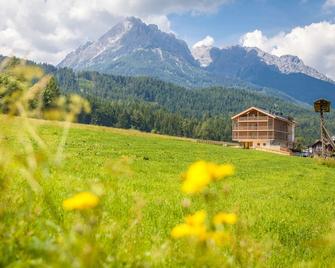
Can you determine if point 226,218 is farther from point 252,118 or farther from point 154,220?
point 252,118

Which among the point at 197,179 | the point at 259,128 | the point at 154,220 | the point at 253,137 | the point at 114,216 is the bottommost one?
the point at 154,220

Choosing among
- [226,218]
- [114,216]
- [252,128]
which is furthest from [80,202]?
[252,128]

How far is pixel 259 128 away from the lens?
427ft

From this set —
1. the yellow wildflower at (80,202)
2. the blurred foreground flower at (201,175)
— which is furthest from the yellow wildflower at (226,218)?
the yellow wildflower at (80,202)

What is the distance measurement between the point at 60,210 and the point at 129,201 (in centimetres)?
249

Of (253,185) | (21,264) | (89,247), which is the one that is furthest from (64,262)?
(253,185)

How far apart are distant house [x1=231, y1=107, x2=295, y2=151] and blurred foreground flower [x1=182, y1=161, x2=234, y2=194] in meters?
126

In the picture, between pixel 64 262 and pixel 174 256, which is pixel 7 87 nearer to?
pixel 64 262

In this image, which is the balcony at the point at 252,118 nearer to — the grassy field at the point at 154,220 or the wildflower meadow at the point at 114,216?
the grassy field at the point at 154,220

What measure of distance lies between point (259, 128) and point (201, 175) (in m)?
131

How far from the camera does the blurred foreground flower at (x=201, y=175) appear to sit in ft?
6.56

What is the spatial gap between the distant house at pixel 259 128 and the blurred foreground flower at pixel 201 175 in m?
126

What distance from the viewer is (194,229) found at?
2141mm

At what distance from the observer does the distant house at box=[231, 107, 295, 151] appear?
420ft
